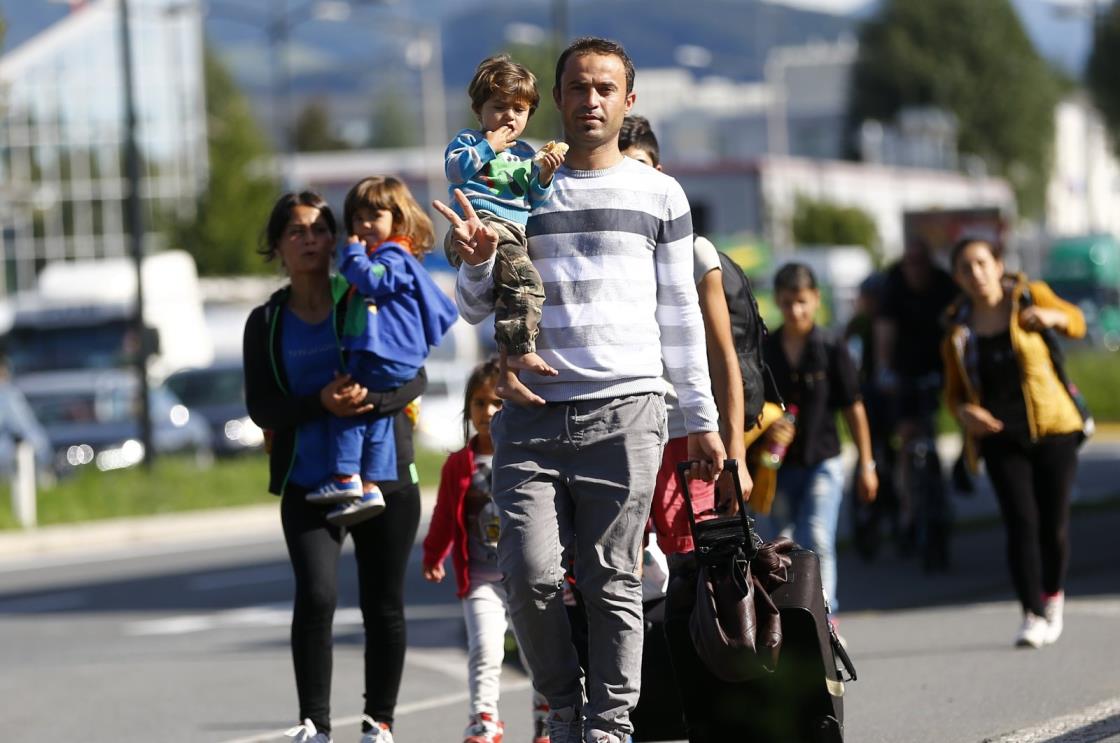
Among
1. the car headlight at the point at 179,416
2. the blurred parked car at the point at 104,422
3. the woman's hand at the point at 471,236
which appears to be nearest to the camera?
the woman's hand at the point at 471,236

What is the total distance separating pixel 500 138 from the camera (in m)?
5.43

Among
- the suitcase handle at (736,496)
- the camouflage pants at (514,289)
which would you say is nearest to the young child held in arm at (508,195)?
the camouflage pants at (514,289)

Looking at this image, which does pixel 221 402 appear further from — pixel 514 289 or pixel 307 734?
pixel 514 289

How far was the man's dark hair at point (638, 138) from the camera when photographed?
21.7 feet

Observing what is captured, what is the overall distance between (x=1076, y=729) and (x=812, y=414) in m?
2.54

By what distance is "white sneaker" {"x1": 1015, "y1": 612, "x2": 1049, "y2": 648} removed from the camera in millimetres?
8680

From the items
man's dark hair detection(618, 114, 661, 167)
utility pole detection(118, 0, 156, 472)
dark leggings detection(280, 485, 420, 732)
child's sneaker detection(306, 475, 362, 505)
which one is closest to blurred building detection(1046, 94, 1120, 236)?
utility pole detection(118, 0, 156, 472)

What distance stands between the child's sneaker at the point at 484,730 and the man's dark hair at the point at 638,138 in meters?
1.90

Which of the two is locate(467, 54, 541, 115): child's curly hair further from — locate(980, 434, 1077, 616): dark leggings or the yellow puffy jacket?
locate(980, 434, 1077, 616): dark leggings

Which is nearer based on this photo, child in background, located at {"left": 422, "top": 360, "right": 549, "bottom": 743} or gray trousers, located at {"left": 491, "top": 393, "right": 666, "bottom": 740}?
gray trousers, located at {"left": 491, "top": 393, "right": 666, "bottom": 740}

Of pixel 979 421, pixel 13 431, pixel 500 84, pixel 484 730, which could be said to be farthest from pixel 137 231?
pixel 500 84

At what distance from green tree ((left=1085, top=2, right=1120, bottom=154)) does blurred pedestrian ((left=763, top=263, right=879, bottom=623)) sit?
7503cm

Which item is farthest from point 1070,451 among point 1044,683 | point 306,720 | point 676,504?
point 306,720

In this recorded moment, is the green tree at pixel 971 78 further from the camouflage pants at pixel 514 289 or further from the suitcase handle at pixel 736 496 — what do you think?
the camouflage pants at pixel 514 289
